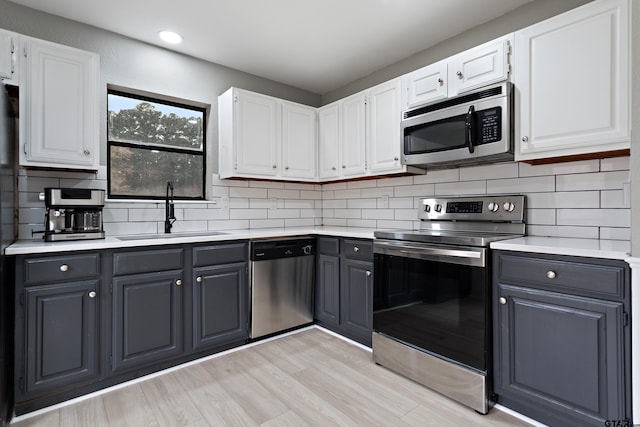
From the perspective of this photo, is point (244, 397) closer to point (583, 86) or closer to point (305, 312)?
point (305, 312)

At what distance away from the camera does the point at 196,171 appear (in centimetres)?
313

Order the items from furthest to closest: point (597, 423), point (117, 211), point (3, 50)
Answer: point (117, 211), point (3, 50), point (597, 423)

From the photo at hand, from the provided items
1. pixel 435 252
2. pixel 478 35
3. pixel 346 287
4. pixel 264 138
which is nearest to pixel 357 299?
pixel 346 287

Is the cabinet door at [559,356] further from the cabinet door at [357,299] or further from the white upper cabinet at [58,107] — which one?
the white upper cabinet at [58,107]

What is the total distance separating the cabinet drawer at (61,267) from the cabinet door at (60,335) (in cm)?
5

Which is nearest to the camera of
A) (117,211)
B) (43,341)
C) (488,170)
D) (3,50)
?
(43,341)

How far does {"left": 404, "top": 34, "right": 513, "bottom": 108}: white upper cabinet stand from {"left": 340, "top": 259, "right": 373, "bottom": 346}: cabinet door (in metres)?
1.36

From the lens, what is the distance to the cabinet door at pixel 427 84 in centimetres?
236

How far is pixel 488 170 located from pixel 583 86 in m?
0.78

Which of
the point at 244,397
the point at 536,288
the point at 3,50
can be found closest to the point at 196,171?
the point at 3,50

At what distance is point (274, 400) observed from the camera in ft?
6.34

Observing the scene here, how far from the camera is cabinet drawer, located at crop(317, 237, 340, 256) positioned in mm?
2854

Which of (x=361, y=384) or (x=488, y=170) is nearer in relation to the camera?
(x=361, y=384)

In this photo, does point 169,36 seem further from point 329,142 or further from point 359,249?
point 359,249
